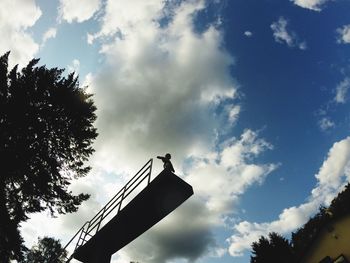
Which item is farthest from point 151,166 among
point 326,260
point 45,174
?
point 326,260

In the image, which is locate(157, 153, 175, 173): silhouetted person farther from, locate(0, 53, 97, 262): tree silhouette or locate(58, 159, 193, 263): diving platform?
locate(0, 53, 97, 262): tree silhouette

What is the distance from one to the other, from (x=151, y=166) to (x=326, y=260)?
15513 millimetres

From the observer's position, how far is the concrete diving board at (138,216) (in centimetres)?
823

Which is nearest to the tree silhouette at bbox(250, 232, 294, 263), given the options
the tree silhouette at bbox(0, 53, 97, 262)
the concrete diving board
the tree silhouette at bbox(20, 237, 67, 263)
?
the tree silhouette at bbox(0, 53, 97, 262)

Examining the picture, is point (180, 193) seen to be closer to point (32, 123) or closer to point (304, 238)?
point (32, 123)

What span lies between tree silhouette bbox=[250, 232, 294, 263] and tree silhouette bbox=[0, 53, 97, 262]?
779 inches

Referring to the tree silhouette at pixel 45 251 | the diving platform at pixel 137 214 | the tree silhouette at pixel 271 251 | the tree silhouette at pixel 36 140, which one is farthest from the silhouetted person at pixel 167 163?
the tree silhouette at pixel 45 251

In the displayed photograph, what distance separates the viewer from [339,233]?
62.0 feet

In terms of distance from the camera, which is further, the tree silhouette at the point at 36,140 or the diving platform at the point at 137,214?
the tree silhouette at the point at 36,140

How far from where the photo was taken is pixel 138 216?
9227mm

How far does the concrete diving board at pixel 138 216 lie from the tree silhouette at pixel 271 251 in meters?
23.2

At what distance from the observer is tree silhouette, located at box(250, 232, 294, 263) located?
28688 millimetres

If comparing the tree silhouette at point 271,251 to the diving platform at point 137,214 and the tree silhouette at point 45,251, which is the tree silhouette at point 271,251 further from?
the tree silhouette at point 45,251

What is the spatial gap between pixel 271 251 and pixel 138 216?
24.8 metres
